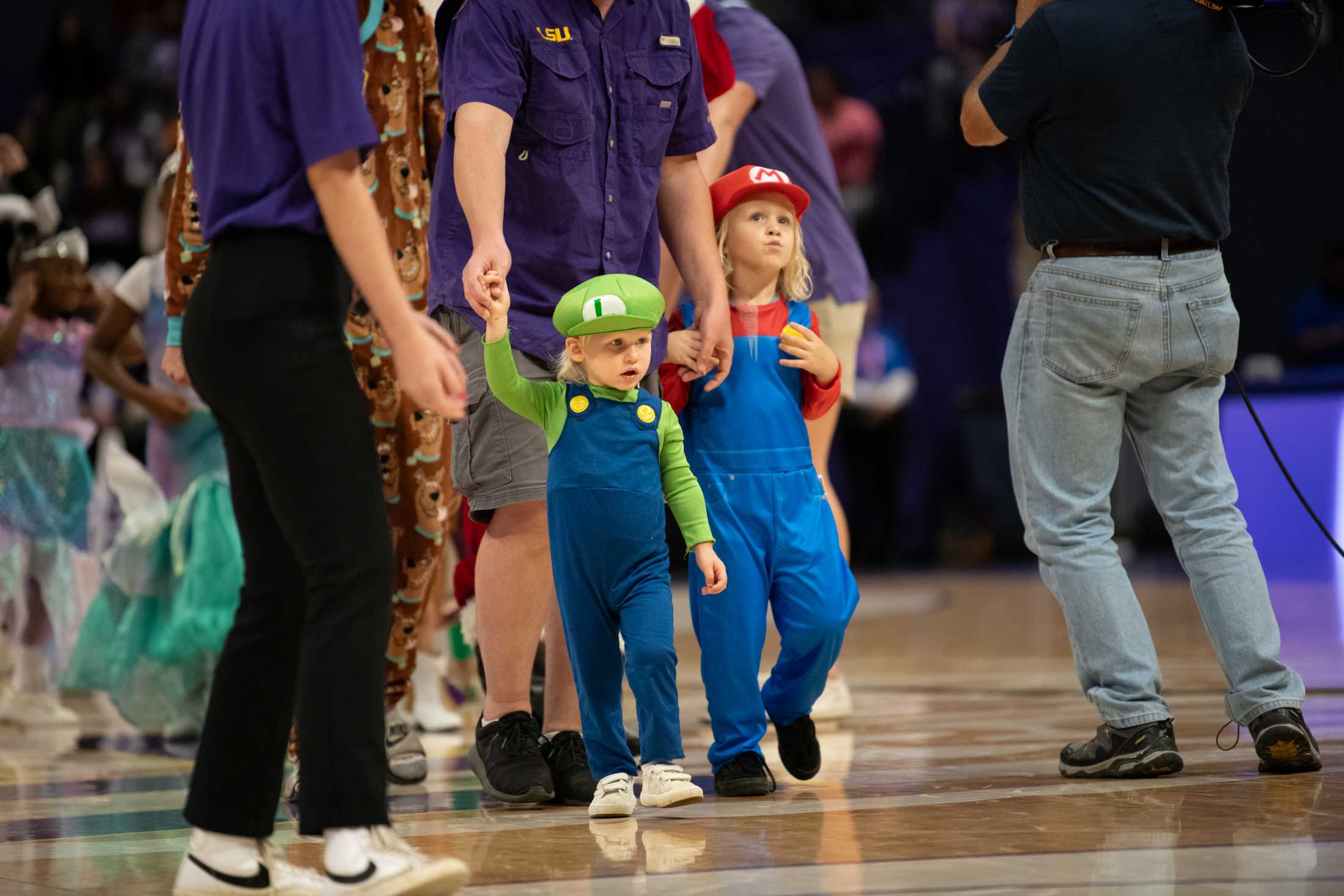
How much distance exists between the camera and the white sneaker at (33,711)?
17.5 feet

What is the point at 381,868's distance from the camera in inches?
89.6

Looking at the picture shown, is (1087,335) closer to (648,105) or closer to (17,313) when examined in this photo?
(648,105)

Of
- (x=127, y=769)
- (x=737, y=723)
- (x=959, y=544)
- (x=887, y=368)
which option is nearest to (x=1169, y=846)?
(x=737, y=723)

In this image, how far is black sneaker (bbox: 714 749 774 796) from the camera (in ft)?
10.7

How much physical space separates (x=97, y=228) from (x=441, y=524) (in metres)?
7.70

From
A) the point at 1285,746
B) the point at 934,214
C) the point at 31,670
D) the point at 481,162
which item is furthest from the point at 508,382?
the point at 934,214

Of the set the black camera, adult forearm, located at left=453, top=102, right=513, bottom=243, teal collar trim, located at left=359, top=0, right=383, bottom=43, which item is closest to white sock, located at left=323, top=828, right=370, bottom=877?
adult forearm, located at left=453, top=102, right=513, bottom=243

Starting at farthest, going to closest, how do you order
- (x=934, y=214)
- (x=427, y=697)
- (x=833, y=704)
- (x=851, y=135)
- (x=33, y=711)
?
(x=934, y=214) < (x=851, y=135) < (x=33, y=711) < (x=427, y=697) < (x=833, y=704)

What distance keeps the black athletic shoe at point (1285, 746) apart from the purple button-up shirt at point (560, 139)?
1422 mm

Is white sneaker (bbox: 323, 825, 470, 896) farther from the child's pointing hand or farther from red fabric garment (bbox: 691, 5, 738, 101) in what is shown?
red fabric garment (bbox: 691, 5, 738, 101)

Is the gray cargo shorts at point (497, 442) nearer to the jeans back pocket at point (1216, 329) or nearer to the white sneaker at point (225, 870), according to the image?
the white sneaker at point (225, 870)

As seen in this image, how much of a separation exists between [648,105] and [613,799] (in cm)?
139

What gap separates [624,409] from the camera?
3.15 m

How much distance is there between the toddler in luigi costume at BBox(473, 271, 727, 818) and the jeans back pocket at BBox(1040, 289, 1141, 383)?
0.85 meters
